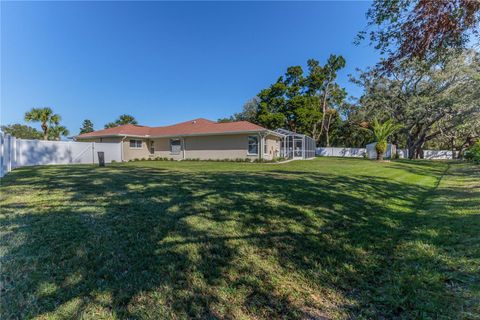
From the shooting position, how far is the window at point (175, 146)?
23.6 meters

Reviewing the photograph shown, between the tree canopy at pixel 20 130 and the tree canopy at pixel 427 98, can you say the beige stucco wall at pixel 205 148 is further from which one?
the tree canopy at pixel 20 130

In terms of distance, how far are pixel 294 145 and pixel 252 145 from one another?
21.4 feet

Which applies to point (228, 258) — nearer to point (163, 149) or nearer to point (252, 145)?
point (252, 145)

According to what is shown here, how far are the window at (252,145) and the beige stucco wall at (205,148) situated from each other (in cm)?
26

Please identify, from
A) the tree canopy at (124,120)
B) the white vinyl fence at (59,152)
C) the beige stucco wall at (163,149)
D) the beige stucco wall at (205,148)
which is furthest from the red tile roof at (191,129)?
the tree canopy at (124,120)

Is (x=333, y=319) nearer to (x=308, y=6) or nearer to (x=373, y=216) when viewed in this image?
(x=373, y=216)

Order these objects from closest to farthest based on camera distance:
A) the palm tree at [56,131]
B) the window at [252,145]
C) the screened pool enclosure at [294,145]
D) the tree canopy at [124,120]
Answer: the window at [252,145] < the screened pool enclosure at [294,145] < the palm tree at [56,131] < the tree canopy at [124,120]

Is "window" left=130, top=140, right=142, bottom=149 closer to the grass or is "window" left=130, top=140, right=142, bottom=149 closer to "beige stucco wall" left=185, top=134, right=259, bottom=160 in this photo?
"beige stucco wall" left=185, top=134, right=259, bottom=160

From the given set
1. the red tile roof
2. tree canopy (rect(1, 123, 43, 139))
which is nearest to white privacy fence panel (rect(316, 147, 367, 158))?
the red tile roof

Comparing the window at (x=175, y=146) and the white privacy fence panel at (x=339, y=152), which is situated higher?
the window at (x=175, y=146)

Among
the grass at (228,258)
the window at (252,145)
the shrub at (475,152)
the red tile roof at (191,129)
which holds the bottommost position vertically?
the grass at (228,258)

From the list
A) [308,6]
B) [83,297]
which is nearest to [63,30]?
[308,6]

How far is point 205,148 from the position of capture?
22.3 m

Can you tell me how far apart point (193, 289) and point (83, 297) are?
1.03 m
